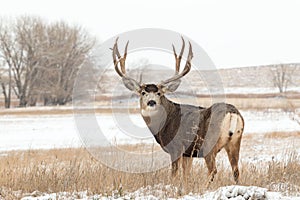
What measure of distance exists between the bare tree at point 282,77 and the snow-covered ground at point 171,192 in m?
60.8

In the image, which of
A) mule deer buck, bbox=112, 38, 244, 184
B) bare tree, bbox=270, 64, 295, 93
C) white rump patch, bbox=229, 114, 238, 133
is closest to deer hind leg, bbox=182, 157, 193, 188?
mule deer buck, bbox=112, 38, 244, 184

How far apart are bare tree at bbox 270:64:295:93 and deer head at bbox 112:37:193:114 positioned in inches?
2307

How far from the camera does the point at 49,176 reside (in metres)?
6.02

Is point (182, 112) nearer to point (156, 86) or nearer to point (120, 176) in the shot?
point (156, 86)

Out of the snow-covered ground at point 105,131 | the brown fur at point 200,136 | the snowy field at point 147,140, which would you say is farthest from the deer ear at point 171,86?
the snow-covered ground at point 105,131

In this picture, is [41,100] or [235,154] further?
[41,100]

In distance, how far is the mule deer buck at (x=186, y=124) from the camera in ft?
21.1

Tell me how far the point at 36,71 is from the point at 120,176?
52.2 m

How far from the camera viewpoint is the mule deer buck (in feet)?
21.1

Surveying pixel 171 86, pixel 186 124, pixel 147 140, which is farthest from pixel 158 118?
pixel 147 140

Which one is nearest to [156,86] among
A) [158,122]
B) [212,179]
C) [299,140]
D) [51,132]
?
[158,122]

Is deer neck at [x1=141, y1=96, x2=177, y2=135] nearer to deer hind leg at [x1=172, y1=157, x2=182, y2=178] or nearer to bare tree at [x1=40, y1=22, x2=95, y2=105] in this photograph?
deer hind leg at [x1=172, y1=157, x2=182, y2=178]

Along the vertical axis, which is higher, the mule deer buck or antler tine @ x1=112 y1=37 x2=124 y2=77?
antler tine @ x1=112 y1=37 x2=124 y2=77

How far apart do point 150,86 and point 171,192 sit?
2.27 m
